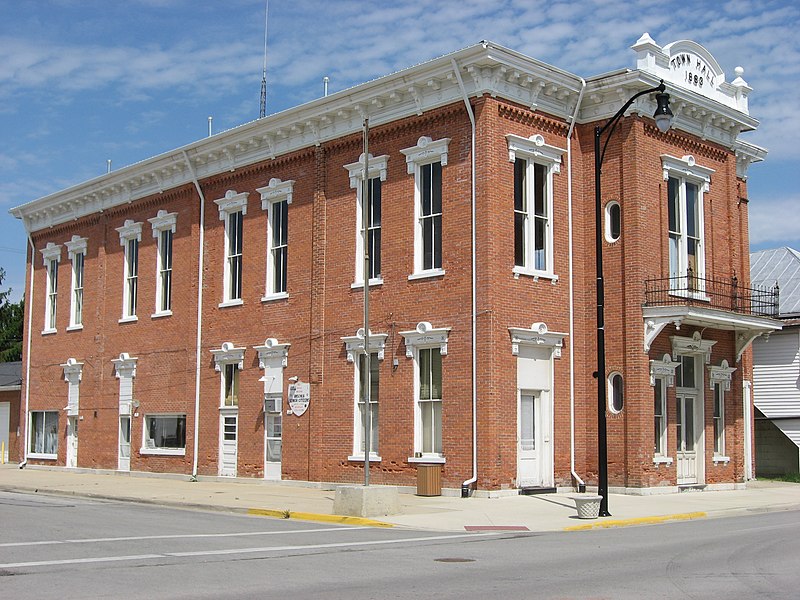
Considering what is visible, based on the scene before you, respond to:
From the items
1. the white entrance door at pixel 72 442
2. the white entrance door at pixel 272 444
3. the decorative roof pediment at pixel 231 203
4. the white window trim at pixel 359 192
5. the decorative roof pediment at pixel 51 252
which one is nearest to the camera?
the white window trim at pixel 359 192

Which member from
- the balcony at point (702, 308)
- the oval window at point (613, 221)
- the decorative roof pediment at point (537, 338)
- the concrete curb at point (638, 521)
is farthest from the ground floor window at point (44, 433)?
the concrete curb at point (638, 521)

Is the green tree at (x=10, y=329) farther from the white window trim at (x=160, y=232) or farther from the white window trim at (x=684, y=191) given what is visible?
→ the white window trim at (x=684, y=191)

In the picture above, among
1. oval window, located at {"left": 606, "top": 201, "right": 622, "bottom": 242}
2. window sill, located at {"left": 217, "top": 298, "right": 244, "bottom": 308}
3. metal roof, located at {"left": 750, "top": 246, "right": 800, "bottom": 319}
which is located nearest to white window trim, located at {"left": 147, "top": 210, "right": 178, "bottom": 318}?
window sill, located at {"left": 217, "top": 298, "right": 244, "bottom": 308}

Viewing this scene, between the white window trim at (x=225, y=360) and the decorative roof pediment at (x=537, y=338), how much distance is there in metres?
9.64

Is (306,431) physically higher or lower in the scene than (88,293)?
lower

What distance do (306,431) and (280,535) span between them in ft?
35.4

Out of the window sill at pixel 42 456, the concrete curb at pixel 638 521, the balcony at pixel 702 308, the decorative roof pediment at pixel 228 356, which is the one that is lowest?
the concrete curb at pixel 638 521

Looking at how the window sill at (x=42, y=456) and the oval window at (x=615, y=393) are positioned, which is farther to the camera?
the window sill at (x=42, y=456)

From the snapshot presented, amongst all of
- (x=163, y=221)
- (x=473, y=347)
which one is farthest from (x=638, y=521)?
(x=163, y=221)

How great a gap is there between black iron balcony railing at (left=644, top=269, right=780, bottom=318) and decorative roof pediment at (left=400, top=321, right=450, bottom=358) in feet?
16.6

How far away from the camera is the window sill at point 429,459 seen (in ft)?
77.8

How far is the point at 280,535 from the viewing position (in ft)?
54.2

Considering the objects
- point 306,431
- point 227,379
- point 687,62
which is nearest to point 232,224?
point 227,379

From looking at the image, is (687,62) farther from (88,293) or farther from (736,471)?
(88,293)
